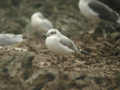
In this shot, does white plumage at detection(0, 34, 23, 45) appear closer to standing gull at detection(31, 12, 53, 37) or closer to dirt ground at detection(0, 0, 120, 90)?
dirt ground at detection(0, 0, 120, 90)

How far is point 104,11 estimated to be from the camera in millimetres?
8797

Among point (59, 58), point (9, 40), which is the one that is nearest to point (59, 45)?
point (59, 58)

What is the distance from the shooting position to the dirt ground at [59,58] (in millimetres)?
5251

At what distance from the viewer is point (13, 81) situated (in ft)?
17.3

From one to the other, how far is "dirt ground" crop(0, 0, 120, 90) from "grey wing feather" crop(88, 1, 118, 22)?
42cm

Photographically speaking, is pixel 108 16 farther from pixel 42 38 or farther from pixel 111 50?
pixel 42 38

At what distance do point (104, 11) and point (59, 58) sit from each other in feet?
6.95

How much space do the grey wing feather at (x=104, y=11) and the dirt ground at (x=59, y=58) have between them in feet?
1.37

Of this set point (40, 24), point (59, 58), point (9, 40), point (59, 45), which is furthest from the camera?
point (40, 24)

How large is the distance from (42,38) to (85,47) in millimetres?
1318

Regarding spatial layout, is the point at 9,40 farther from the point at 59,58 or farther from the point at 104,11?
the point at 104,11

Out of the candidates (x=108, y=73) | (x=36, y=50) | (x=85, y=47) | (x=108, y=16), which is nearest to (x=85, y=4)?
(x=108, y=16)

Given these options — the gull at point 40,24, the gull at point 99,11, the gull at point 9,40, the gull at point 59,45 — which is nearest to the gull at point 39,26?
the gull at point 40,24

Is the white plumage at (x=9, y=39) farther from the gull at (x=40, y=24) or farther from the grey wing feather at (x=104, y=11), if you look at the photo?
the grey wing feather at (x=104, y=11)
